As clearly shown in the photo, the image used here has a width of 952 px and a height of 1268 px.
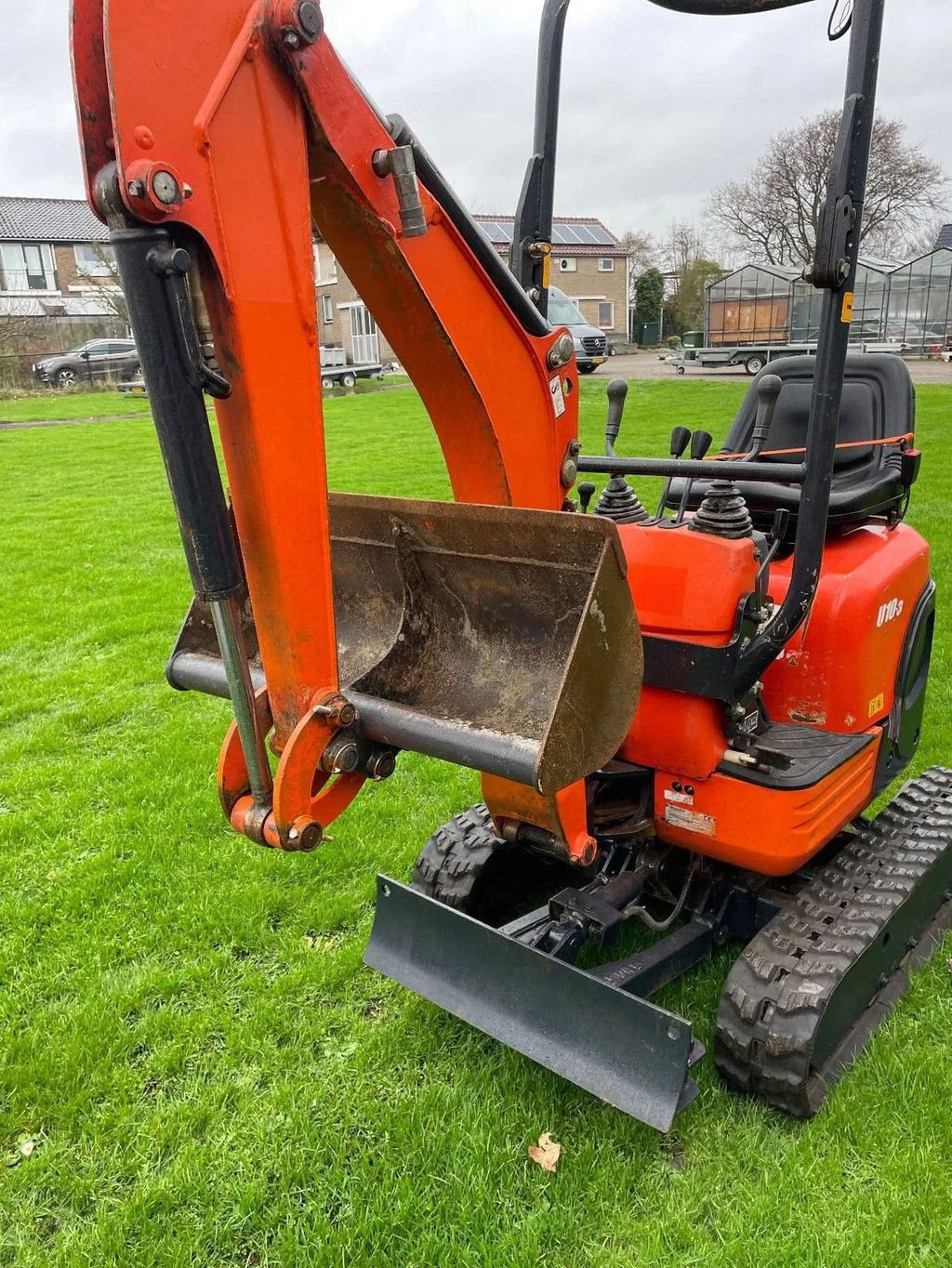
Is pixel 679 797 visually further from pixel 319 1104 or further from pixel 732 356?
pixel 732 356

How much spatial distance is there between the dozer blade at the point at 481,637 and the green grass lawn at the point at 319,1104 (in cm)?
88

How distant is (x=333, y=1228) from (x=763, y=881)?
1536mm

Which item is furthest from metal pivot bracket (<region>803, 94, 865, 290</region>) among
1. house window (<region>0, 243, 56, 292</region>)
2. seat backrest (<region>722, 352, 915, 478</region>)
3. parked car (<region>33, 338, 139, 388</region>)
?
house window (<region>0, 243, 56, 292</region>)

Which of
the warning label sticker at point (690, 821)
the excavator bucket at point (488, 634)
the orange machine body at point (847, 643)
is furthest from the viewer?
the orange machine body at point (847, 643)

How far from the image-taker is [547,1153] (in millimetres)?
2496

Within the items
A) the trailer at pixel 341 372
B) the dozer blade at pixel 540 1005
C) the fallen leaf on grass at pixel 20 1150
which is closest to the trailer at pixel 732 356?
the trailer at pixel 341 372

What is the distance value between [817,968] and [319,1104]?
138 centimetres


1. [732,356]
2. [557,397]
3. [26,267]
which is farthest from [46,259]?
[557,397]

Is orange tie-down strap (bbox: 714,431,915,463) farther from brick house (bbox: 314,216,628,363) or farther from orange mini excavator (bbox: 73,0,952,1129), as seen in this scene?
brick house (bbox: 314,216,628,363)

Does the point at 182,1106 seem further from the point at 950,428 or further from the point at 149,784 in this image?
the point at 950,428

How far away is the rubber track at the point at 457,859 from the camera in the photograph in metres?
3.19

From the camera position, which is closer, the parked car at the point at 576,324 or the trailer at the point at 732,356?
the parked car at the point at 576,324

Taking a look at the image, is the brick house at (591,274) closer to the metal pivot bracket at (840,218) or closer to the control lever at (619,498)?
the control lever at (619,498)

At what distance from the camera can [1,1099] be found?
2.74 meters
